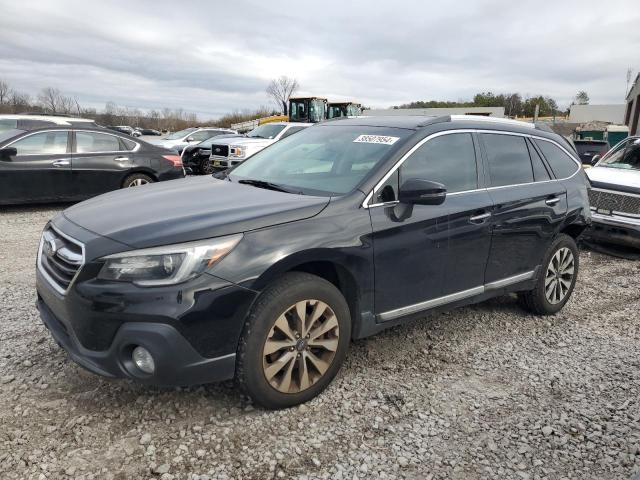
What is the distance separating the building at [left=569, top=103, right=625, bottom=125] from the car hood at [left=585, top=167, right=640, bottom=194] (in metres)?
70.6

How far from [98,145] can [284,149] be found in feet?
19.6

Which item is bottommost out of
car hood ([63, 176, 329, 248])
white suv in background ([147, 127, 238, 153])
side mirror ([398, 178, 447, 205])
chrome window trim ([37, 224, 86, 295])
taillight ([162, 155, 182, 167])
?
chrome window trim ([37, 224, 86, 295])

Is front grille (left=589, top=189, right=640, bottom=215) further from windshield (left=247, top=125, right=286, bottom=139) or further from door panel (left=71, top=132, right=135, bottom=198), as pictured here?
windshield (left=247, top=125, right=286, bottom=139)

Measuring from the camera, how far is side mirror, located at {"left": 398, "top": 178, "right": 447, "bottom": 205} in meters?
3.22

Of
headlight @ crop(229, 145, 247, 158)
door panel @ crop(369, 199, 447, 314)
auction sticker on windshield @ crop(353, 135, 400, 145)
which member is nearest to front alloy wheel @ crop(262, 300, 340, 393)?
door panel @ crop(369, 199, 447, 314)

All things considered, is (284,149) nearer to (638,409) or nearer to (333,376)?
(333,376)

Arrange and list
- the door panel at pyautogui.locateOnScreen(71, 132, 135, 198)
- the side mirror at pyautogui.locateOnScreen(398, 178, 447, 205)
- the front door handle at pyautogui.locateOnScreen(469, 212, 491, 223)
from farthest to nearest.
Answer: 1. the door panel at pyautogui.locateOnScreen(71, 132, 135, 198)
2. the front door handle at pyautogui.locateOnScreen(469, 212, 491, 223)
3. the side mirror at pyautogui.locateOnScreen(398, 178, 447, 205)

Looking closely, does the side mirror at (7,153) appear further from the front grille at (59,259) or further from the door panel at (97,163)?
the front grille at (59,259)

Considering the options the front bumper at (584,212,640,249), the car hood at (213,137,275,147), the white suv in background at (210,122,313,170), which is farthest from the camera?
the car hood at (213,137,275,147)

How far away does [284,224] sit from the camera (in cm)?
287

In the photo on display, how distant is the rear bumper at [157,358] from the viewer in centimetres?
254

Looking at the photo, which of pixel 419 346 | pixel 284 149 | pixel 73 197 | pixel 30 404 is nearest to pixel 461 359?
pixel 419 346

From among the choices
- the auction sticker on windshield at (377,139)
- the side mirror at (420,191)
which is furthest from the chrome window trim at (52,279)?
the auction sticker on windshield at (377,139)

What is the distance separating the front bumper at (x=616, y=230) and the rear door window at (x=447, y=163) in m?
3.83
